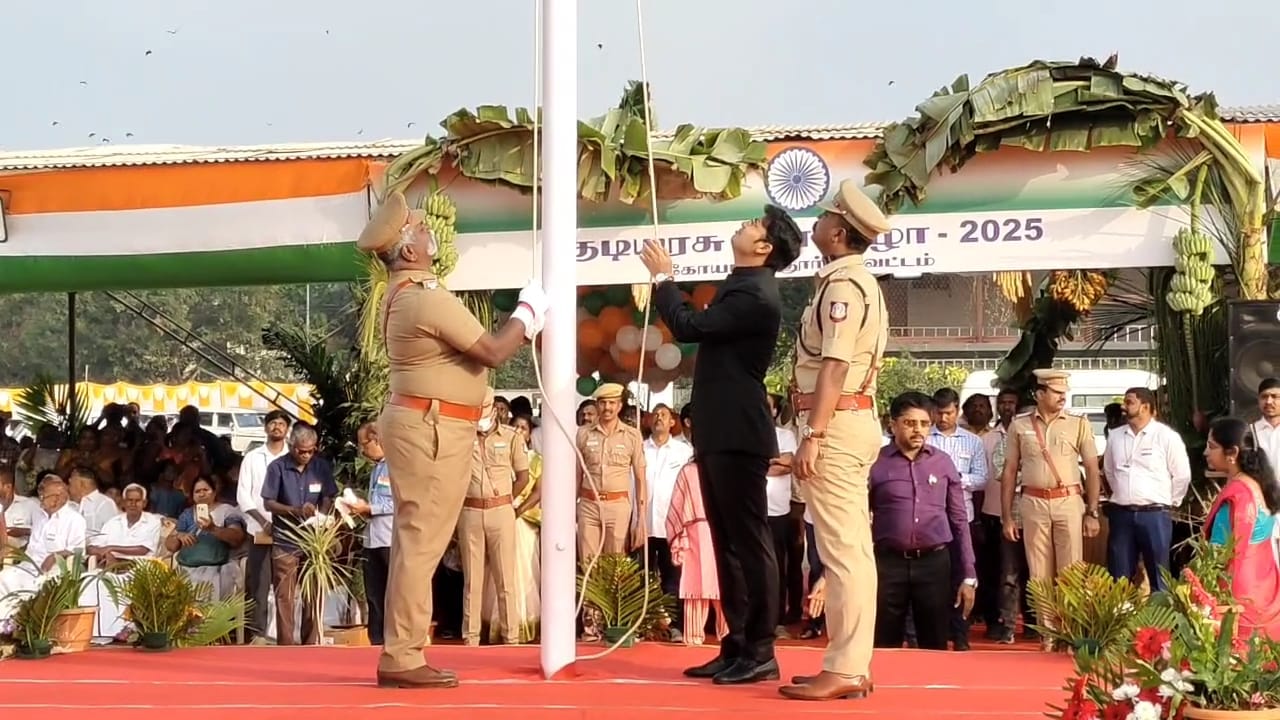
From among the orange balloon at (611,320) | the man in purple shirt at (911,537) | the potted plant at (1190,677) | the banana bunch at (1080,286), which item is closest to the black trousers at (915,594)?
the man in purple shirt at (911,537)

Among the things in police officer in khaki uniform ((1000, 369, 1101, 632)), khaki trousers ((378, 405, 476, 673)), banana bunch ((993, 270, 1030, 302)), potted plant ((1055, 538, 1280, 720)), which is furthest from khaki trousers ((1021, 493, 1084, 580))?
potted plant ((1055, 538, 1280, 720))

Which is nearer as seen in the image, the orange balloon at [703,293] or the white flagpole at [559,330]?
the white flagpole at [559,330]

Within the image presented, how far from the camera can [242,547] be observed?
9914mm

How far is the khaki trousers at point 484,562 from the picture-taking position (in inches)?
360

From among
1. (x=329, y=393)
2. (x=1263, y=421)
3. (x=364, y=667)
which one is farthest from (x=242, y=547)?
(x=1263, y=421)

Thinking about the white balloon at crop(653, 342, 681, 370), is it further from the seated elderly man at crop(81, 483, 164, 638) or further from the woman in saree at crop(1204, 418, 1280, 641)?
the woman in saree at crop(1204, 418, 1280, 641)

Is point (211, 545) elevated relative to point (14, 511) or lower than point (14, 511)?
lower

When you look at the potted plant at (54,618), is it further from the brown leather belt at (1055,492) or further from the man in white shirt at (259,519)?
the brown leather belt at (1055,492)

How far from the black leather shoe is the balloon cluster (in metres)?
4.83

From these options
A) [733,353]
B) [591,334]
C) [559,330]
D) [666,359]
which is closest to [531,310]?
[559,330]

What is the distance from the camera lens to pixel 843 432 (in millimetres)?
5285

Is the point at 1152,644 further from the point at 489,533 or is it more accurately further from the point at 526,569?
the point at 526,569

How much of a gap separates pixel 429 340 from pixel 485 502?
387cm

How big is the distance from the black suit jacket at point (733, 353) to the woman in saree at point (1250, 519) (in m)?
1.70
